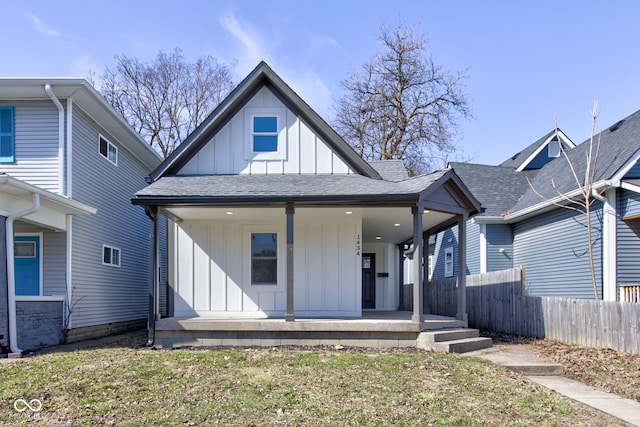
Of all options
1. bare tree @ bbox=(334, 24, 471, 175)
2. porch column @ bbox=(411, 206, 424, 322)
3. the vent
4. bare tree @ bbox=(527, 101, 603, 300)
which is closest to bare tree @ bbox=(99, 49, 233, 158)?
bare tree @ bbox=(334, 24, 471, 175)

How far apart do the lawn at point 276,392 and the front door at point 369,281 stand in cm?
715

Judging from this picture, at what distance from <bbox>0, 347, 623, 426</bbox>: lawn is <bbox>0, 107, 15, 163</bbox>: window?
519 cm

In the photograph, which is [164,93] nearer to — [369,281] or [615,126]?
[369,281]

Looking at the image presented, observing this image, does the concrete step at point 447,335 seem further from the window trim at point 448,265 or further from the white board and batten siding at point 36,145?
the window trim at point 448,265

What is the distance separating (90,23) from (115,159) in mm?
7428

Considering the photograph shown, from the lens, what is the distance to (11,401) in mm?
5656

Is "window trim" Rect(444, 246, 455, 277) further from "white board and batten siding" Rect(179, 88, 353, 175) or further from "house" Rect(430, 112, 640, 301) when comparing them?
"white board and batten siding" Rect(179, 88, 353, 175)

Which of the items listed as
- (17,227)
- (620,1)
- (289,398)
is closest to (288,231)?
(289,398)

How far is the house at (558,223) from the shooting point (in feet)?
36.7

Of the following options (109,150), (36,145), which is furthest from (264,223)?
(36,145)

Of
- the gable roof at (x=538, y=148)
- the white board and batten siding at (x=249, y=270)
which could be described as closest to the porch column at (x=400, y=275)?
the white board and batten siding at (x=249, y=270)

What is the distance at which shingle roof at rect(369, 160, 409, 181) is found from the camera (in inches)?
478

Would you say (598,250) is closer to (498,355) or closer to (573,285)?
(573,285)

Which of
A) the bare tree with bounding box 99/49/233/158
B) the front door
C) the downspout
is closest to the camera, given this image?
the downspout
